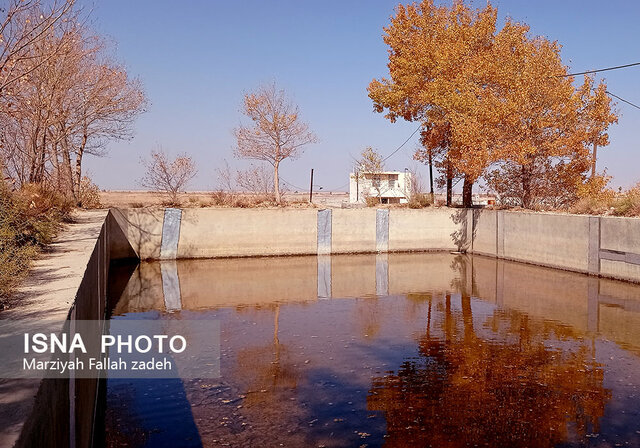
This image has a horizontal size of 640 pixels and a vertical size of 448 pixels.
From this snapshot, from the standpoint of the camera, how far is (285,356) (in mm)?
8836

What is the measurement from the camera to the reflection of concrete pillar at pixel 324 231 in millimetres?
22266

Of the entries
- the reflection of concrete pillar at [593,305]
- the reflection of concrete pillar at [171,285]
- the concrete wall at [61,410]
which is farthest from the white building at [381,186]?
the concrete wall at [61,410]

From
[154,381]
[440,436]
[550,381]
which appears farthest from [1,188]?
[550,381]

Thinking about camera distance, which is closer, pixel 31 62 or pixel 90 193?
pixel 31 62

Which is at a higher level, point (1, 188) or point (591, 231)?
point (1, 188)

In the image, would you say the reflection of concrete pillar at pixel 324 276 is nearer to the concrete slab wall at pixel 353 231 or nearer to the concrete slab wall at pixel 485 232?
the concrete slab wall at pixel 353 231

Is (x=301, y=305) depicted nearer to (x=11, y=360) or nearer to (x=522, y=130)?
(x=11, y=360)

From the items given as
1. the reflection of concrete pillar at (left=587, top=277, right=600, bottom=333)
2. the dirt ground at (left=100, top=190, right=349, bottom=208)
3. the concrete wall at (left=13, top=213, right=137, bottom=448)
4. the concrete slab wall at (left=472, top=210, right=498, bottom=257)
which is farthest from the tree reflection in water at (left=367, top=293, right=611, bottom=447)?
the dirt ground at (left=100, top=190, right=349, bottom=208)

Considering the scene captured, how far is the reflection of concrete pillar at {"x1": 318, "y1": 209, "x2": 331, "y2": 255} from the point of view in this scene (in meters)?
22.3

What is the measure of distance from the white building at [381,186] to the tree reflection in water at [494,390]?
1643 inches

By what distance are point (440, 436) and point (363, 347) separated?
12.0ft

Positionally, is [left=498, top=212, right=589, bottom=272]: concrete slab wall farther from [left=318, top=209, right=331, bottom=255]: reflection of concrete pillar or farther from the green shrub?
the green shrub

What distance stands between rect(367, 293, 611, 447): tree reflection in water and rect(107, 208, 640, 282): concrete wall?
26.1 feet

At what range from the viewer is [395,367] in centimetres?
820
